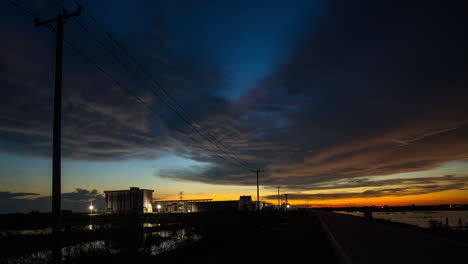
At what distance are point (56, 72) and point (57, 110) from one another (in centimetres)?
160

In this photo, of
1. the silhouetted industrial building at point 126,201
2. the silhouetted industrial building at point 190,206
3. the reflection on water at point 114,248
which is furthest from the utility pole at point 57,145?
the silhouetted industrial building at point 190,206

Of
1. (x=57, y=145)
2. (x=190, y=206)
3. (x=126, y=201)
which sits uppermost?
(x=57, y=145)

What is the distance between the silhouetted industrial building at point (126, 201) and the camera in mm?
63062

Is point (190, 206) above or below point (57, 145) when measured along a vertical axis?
below

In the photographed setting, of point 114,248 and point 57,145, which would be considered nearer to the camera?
point 57,145

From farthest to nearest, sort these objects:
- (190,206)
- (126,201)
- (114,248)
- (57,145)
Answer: (190,206)
(126,201)
(114,248)
(57,145)

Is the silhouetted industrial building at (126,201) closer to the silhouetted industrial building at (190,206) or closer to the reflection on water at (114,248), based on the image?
the silhouetted industrial building at (190,206)

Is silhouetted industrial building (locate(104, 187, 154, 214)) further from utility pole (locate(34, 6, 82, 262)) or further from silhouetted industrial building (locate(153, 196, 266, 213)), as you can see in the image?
utility pole (locate(34, 6, 82, 262))

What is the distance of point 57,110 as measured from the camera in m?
11.7

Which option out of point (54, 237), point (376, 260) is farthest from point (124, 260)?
point (376, 260)

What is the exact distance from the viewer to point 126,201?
63.2m

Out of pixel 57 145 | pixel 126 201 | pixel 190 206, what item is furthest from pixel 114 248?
pixel 190 206

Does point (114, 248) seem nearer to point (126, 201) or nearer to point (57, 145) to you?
point (57, 145)

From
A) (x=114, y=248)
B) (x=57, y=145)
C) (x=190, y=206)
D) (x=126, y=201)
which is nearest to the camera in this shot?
(x=57, y=145)
